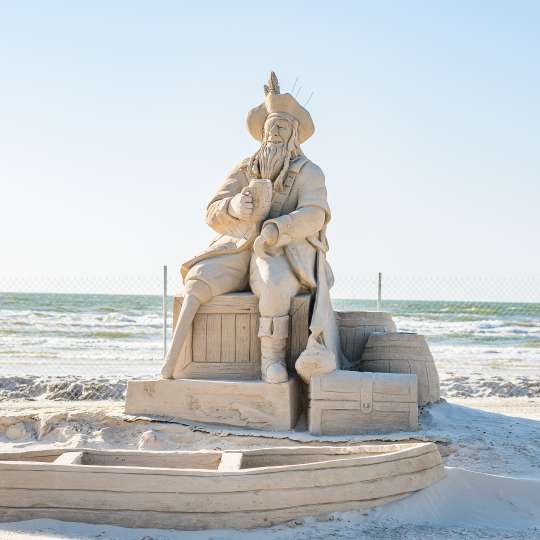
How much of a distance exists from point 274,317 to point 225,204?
92 centimetres

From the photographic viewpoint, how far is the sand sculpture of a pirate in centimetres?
484

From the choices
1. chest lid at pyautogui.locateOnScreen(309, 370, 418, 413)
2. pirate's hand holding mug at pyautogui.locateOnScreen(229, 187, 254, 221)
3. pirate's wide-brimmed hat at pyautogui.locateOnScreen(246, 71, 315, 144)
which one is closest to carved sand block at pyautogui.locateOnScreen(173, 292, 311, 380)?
chest lid at pyautogui.locateOnScreen(309, 370, 418, 413)

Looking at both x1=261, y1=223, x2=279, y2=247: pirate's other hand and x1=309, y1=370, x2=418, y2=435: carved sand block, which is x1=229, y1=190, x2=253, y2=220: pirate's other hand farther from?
x1=309, y1=370, x2=418, y2=435: carved sand block

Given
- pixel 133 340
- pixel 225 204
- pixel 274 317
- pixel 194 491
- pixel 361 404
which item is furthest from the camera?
pixel 133 340

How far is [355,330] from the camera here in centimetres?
564

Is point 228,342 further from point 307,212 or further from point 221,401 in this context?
point 307,212

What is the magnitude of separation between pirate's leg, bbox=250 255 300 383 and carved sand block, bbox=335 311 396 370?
83cm

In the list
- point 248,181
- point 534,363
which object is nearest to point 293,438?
point 248,181

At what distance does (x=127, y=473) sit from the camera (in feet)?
10.8

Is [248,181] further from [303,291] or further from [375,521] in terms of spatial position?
[375,521]

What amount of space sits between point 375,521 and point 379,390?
1.44 meters

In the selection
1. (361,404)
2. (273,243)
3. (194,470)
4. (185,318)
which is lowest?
(194,470)

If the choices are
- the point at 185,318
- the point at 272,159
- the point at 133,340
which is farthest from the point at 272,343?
the point at 133,340

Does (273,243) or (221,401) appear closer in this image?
(221,401)
